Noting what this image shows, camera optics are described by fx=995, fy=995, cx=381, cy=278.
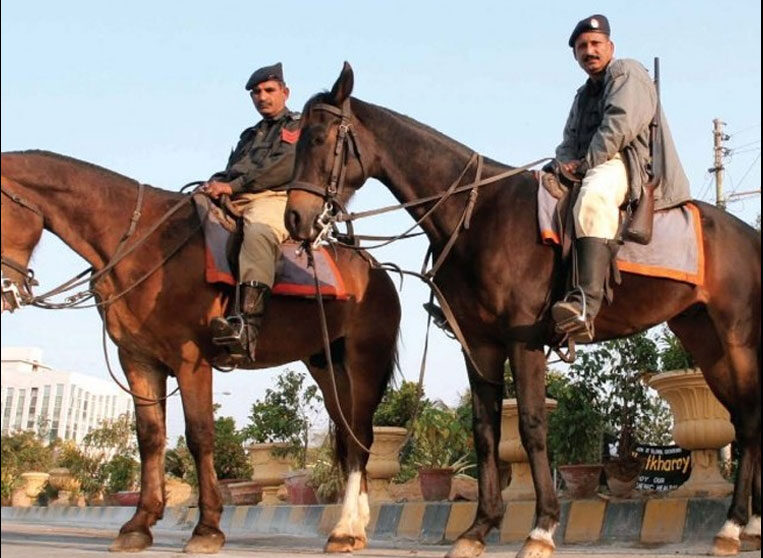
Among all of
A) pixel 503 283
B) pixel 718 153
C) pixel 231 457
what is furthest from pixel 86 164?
pixel 718 153

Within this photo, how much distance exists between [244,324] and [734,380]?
11.2 feet

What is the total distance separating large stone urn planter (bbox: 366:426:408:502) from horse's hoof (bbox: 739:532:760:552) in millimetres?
5075

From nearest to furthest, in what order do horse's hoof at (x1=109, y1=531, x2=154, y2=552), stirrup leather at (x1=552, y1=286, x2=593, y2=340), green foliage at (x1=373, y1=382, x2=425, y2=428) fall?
stirrup leather at (x1=552, y1=286, x2=593, y2=340) → horse's hoof at (x1=109, y1=531, x2=154, y2=552) → green foliage at (x1=373, y1=382, x2=425, y2=428)

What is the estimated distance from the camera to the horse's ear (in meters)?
6.50

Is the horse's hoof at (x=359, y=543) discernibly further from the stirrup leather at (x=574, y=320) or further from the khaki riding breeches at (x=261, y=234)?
A: the stirrup leather at (x=574, y=320)

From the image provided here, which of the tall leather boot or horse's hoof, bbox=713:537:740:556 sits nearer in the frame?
the tall leather boot

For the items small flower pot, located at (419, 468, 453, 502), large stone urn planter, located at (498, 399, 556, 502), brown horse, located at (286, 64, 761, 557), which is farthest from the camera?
small flower pot, located at (419, 468, 453, 502)

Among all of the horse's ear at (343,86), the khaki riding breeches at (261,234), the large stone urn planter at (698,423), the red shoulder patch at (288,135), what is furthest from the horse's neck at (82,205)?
the large stone urn planter at (698,423)

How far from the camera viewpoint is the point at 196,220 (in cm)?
753

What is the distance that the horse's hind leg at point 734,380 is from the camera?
622 cm

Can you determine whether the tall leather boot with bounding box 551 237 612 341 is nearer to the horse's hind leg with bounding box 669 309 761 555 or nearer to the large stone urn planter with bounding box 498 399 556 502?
the horse's hind leg with bounding box 669 309 761 555

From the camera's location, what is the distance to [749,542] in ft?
20.7

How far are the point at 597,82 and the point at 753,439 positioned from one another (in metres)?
2.65

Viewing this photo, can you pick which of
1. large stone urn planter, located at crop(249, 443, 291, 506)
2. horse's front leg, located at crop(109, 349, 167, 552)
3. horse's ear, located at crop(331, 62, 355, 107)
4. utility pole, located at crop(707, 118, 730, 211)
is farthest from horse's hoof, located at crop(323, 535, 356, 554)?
utility pole, located at crop(707, 118, 730, 211)
